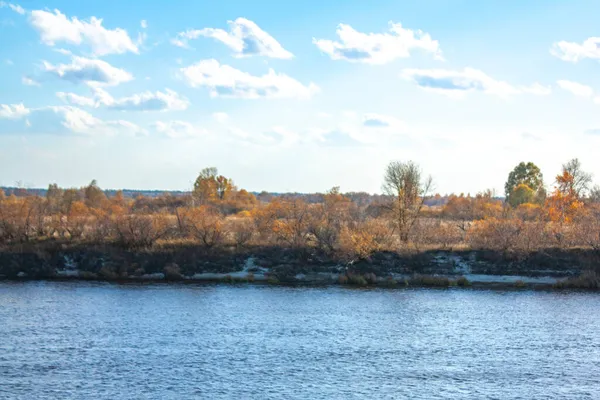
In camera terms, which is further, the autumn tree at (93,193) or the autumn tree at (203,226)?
the autumn tree at (93,193)

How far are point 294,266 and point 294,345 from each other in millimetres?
22910

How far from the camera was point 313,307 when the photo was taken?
36.7 meters

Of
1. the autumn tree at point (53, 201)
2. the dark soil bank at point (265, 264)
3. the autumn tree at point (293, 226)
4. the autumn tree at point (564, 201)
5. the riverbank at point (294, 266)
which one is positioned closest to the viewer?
the riverbank at point (294, 266)

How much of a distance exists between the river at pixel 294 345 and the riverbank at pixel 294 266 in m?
5.45

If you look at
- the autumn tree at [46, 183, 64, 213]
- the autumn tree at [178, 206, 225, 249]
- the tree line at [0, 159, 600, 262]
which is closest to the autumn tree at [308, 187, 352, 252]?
the tree line at [0, 159, 600, 262]

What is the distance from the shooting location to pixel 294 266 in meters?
50.3

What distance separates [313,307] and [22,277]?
76.1 ft

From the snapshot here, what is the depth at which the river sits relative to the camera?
2180 cm

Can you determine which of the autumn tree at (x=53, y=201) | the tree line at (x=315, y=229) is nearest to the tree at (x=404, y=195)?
the tree line at (x=315, y=229)

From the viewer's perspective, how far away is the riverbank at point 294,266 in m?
47.4

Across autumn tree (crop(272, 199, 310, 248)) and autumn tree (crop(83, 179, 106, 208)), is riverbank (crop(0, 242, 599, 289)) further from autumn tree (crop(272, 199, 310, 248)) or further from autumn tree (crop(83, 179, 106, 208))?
autumn tree (crop(83, 179, 106, 208))

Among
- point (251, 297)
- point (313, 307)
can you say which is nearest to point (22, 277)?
point (251, 297)

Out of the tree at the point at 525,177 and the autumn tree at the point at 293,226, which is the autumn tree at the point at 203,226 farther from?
the tree at the point at 525,177

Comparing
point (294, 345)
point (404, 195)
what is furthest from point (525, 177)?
point (294, 345)
